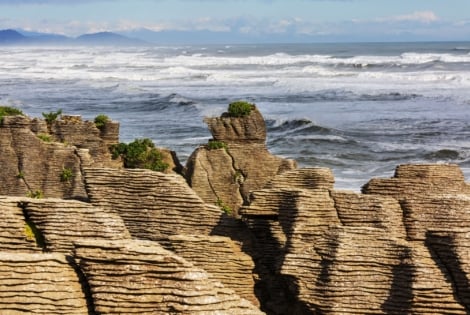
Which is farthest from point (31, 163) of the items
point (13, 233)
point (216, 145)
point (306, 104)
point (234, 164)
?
point (306, 104)

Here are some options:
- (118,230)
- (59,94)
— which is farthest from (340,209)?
(59,94)

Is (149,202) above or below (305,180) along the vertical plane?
below

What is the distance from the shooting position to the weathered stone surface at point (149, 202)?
10.8 metres

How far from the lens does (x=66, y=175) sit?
1620 cm

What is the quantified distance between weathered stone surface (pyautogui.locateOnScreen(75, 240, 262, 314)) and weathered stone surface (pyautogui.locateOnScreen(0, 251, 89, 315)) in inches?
12.0

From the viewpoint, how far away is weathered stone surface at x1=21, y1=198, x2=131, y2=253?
9047 millimetres

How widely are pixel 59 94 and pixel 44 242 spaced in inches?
2525

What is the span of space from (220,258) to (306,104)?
51.9 m

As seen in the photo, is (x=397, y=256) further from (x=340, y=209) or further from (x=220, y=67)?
(x=220, y=67)

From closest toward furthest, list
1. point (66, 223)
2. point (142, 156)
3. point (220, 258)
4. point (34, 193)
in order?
1. point (66, 223)
2. point (220, 258)
3. point (34, 193)
4. point (142, 156)

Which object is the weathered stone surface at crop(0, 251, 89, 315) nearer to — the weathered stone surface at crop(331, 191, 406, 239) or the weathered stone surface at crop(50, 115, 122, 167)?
the weathered stone surface at crop(331, 191, 406, 239)

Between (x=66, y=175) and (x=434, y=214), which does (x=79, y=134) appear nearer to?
(x=66, y=175)

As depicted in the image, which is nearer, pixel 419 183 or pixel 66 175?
pixel 419 183

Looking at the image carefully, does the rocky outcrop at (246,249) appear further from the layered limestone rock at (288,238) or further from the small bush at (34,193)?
the small bush at (34,193)
